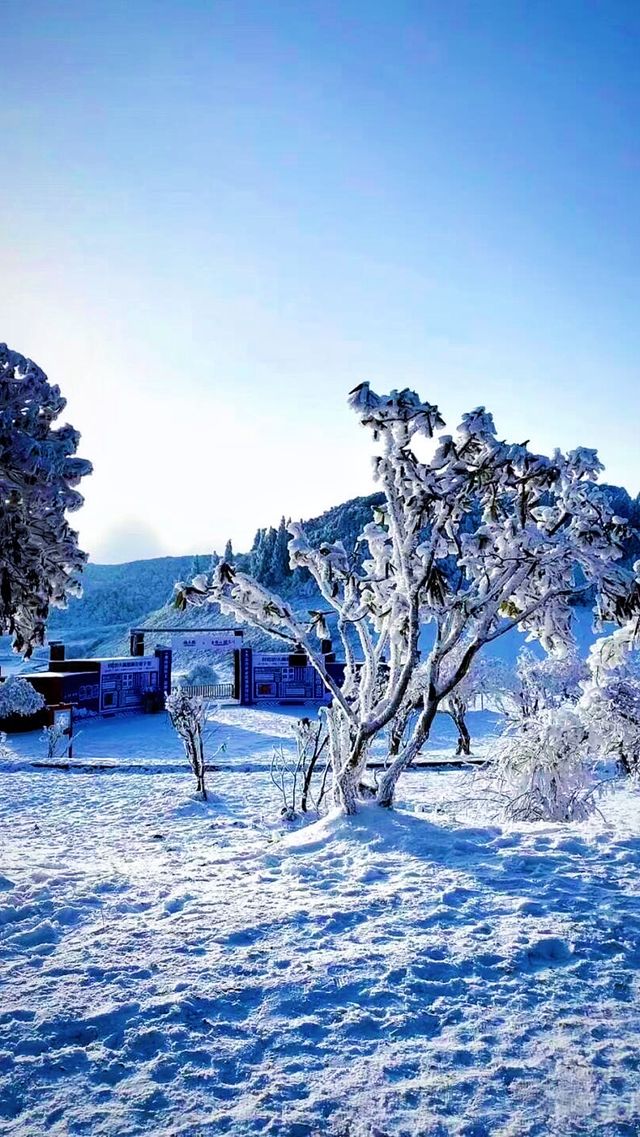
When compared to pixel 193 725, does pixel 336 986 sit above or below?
below

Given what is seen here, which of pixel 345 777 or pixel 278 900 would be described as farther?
pixel 345 777

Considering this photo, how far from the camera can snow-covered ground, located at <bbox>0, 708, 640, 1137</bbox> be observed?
116 inches

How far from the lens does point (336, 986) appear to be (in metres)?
4.02

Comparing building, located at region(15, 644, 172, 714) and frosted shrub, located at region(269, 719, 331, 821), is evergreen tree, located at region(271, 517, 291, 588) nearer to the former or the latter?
building, located at region(15, 644, 172, 714)

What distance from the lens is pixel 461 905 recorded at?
16.9ft

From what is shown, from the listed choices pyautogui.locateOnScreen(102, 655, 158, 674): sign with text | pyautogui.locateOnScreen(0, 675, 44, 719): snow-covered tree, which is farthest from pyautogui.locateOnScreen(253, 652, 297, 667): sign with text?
pyautogui.locateOnScreen(0, 675, 44, 719): snow-covered tree

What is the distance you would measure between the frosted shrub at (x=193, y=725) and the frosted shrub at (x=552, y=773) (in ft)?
21.8

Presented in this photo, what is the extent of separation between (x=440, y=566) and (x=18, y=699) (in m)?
20.5

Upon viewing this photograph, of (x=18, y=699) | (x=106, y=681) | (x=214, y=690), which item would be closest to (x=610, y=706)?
(x=18, y=699)

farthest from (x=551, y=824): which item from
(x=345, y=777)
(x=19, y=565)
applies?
(x=19, y=565)

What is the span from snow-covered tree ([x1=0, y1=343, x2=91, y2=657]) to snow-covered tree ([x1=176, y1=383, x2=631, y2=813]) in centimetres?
254

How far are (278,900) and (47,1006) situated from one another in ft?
6.72

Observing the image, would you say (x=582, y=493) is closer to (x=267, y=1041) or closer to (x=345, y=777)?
(x=345, y=777)

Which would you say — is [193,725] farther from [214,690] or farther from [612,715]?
[214,690]
